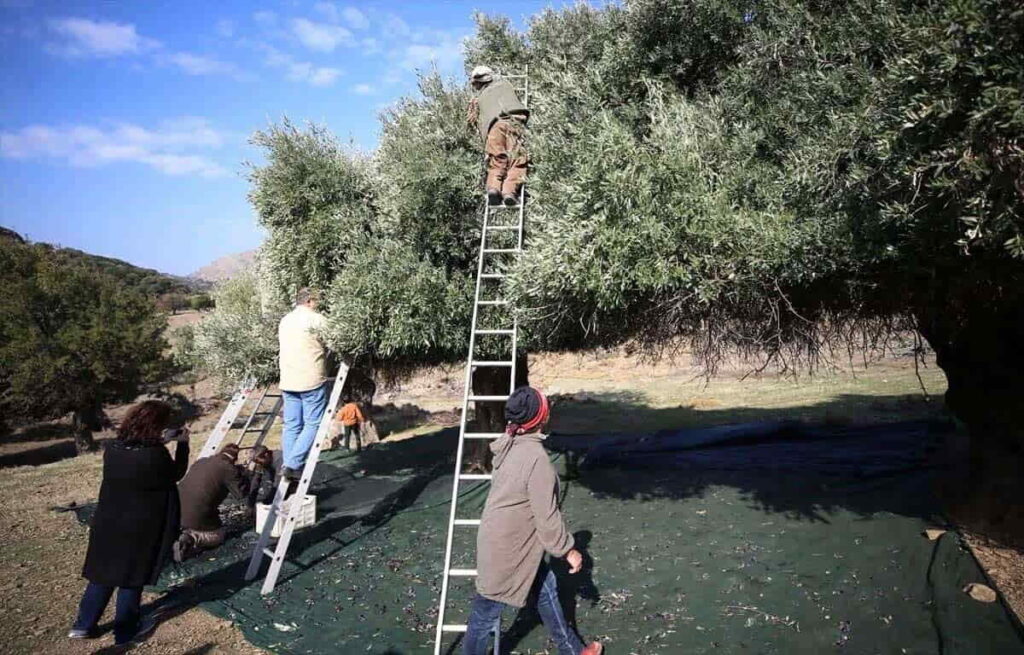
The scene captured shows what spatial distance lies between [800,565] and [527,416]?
4.13 metres

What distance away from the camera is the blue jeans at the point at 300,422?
309 inches

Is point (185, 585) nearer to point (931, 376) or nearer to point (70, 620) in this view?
point (70, 620)

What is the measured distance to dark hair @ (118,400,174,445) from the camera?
6.00 metres

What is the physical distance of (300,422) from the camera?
8062 millimetres

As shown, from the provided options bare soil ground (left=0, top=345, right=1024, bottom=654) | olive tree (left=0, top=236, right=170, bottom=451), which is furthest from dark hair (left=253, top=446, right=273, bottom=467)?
olive tree (left=0, top=236, right=170, bottom=451)

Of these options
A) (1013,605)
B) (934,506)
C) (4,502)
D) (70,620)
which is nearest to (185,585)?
(70,620)

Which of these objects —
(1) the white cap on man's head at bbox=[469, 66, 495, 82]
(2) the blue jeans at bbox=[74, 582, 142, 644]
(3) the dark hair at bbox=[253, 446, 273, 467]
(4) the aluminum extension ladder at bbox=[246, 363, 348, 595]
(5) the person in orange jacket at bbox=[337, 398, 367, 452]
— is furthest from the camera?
(5) the person in orange jacket at bbox=[337, 398, 367, 452]

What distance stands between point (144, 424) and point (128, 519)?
0.87 metres

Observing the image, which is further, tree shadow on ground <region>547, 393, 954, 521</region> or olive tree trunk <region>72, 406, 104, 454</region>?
olive tree trunk <region>72, 406, 104, 454</region>

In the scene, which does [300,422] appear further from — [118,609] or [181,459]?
[118,609]

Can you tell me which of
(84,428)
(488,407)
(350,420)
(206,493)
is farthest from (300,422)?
(84,428)

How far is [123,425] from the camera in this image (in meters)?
6.00

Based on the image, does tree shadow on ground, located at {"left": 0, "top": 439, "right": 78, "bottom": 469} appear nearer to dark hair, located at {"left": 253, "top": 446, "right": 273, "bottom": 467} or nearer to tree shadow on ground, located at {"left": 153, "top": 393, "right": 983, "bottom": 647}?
tree shadow on ground, located at {"left": 153, "top": 393, "right": 983, "bottom": 647}

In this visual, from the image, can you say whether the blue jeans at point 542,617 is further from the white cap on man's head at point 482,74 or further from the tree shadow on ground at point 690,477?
the white cap on man's head at point 482,74
